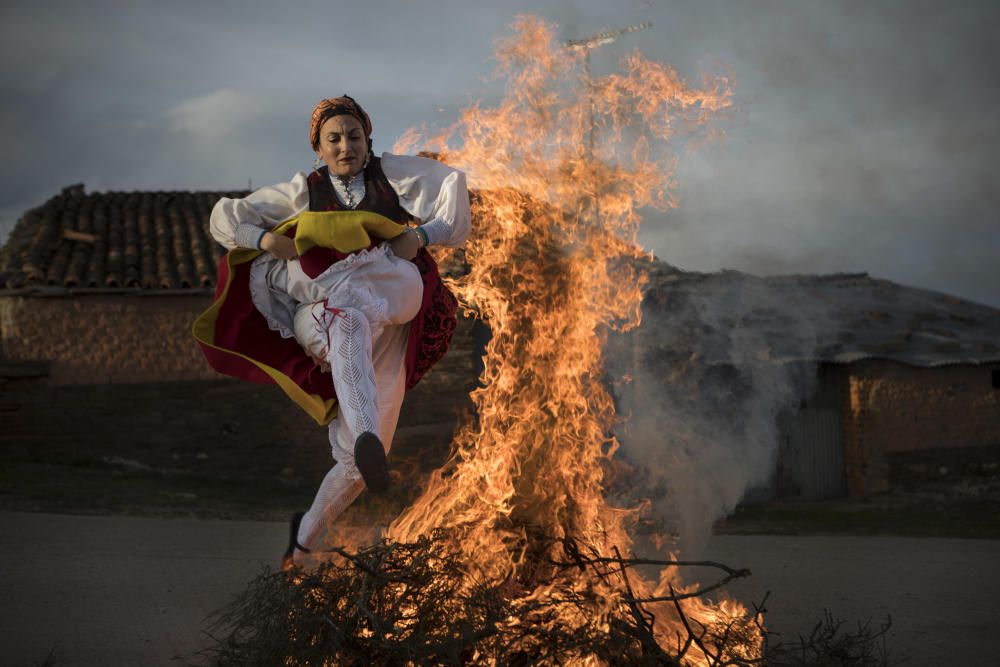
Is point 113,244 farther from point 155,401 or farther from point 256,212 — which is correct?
point 256,212

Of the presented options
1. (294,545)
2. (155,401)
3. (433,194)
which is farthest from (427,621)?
(155,401)

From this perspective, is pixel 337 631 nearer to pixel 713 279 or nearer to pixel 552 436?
pixel 552 436

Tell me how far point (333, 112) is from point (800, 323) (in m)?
12.4

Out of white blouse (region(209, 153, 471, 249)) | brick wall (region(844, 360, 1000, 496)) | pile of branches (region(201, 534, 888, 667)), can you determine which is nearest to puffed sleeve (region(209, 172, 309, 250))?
white blouse (region(209, 153, 471, 249))

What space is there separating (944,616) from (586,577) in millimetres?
2745

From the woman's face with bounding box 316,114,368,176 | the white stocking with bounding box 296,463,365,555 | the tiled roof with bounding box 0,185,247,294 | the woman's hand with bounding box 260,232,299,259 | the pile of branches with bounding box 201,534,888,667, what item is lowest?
the pile of branches with bounding box 201,534,888,667

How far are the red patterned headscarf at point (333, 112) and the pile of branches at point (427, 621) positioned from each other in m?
1.56

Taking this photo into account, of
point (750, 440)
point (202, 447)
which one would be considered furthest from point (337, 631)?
point (202, 447)

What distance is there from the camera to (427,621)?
2.77 metres

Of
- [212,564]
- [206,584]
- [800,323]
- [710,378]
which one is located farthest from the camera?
[800,323]

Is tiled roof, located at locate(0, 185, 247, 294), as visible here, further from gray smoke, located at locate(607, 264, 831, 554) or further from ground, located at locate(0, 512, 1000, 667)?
gray smoke, located at locate(607, 264, 831, 554)

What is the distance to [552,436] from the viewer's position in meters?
3.43

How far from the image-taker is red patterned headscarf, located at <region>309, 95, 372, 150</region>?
3.46 metres

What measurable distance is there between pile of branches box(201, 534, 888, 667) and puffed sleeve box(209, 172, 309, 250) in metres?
1.25
